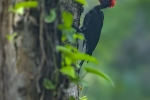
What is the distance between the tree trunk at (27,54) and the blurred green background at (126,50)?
36.5 feet

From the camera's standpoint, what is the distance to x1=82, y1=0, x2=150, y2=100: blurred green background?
1372 cm

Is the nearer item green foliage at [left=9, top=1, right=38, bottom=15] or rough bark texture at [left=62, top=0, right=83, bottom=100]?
green foliage at [left=9, top=1, right=38, bottom=15]

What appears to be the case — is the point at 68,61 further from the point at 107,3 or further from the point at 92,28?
the point at 107,3

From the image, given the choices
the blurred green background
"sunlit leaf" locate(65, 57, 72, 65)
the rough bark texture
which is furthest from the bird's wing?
the blurred green background

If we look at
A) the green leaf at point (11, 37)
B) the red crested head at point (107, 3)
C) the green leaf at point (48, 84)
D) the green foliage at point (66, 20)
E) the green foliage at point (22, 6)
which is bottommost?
the green leaf at point (48, 84)

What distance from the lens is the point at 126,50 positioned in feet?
50.0

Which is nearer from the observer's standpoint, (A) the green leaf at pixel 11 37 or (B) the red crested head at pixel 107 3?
(A) the green leaf at pixel 11 37

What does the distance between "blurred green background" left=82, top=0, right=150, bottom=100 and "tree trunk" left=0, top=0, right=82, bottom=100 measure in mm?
11114

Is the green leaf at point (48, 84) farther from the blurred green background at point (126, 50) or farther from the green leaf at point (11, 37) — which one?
the blurred green background at point (126, 50)

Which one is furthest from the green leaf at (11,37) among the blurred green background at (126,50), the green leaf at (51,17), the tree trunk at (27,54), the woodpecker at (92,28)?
the blurred green background at (126,50)

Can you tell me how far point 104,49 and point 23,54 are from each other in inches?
460

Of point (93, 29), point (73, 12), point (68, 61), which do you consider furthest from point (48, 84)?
point (93, 29)

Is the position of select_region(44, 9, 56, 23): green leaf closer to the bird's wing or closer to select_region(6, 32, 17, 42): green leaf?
select_region(6, 32, 17, 42): green leaf

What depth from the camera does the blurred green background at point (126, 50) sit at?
45.0ft
